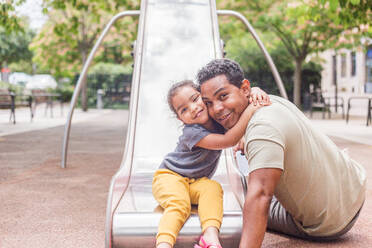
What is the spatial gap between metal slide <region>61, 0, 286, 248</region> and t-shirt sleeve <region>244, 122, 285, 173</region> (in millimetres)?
526

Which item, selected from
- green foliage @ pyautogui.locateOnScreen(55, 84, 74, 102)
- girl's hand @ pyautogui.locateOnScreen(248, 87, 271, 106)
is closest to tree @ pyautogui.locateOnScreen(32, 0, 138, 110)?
green foliage @ pyautogui.locateOnScreen(55, 84, 74, 102)

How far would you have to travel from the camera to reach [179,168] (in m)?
2.93

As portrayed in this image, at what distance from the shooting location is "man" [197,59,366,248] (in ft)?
7.38

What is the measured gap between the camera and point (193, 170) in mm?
2895

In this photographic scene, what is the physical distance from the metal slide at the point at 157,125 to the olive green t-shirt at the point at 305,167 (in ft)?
1.29

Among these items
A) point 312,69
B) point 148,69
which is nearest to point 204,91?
point 148,69

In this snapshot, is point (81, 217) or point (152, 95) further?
point (152, 95)

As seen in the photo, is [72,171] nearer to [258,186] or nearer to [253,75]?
[258,186]

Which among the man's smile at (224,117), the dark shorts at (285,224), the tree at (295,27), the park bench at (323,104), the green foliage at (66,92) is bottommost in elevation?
the green foliage at (66,92)

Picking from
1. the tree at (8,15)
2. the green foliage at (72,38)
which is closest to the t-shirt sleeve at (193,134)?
the tree at (8,15)

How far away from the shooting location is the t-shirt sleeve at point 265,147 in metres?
2.22

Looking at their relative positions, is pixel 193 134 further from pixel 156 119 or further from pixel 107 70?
pixel 107 70

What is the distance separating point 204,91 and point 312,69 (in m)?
18.8

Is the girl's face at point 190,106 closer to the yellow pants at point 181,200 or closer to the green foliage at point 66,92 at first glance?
the yellow pants at point 181,200
